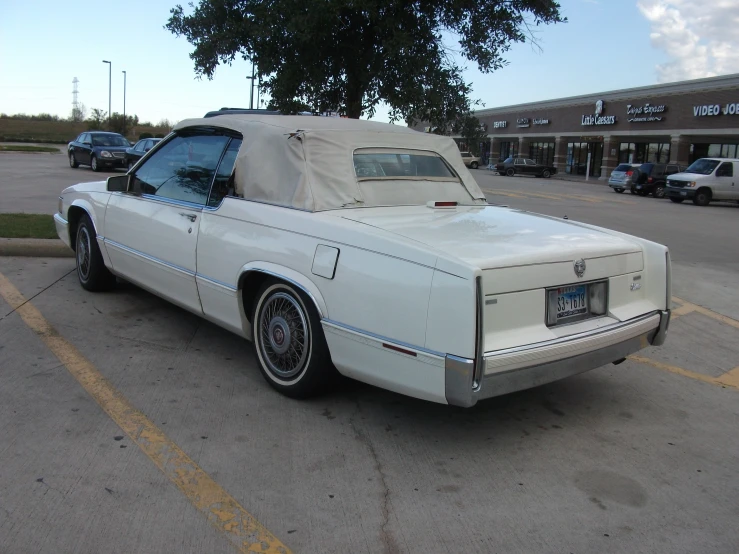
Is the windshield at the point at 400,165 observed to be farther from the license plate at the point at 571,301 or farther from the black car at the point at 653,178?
the black car at the point at 653,178

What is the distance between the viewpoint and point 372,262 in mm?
3430

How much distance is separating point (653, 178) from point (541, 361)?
30738 millimetres

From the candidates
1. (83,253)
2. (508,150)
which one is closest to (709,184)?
(83,253)

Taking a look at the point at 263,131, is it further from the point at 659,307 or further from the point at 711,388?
the point at 711,388

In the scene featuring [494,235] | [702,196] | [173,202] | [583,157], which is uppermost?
[583,157]

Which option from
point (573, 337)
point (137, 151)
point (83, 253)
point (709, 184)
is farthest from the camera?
point (709, 184)

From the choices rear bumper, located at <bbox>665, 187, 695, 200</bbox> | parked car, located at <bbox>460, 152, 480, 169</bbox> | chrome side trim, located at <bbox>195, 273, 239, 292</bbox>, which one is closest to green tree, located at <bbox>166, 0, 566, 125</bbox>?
chrome side trim, located at <bbox>195, 273, 239, 292</bbox>

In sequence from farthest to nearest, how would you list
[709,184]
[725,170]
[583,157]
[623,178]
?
1. [583,157]
2. [623,178]
3. [725,170]
4. [709,184]

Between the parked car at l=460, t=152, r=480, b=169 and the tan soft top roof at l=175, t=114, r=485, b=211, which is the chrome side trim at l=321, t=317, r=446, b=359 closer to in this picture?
the tan soft top roof at l=175, t=114, r=485, b=211

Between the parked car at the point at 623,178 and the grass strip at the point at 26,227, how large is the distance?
94.1 feet

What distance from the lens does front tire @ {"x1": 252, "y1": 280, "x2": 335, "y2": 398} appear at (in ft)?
12.7

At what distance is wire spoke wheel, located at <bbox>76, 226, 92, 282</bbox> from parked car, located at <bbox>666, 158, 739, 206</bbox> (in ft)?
A: 84.0

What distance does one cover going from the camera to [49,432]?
3535 millimetres

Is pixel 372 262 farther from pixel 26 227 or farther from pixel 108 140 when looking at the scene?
pixel 108 140
